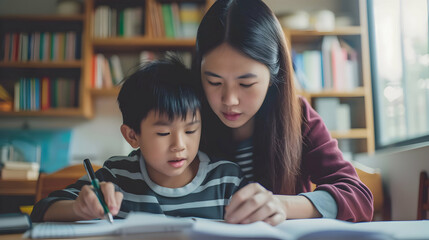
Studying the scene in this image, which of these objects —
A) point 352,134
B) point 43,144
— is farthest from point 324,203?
point 43,144

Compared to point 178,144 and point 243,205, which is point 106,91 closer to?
point 178,144

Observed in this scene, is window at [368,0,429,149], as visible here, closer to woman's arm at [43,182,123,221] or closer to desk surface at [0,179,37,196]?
woman's arm at [43,182,123,221]

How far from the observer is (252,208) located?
64cm

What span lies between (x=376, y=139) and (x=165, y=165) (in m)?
2.24

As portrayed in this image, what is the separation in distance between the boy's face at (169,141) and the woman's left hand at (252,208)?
0.24m

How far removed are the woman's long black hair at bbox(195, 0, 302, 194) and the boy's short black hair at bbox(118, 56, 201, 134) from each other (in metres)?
0.07

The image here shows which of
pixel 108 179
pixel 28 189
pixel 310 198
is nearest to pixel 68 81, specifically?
pixel 28 189

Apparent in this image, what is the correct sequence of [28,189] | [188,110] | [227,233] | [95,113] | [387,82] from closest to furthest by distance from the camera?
[227,233] < [188,110] < [28,189] < [387,82] < [95,113]

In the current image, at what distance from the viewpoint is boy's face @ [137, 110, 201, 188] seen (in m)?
0.87

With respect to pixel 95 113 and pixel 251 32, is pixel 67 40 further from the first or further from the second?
pixel 251 32

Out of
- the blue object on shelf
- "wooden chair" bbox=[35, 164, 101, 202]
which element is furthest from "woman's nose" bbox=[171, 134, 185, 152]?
the blue object on shelf

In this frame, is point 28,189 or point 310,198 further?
point 28,189

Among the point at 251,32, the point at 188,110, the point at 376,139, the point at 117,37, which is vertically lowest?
the point at 376,139

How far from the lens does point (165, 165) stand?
881 millimetres
